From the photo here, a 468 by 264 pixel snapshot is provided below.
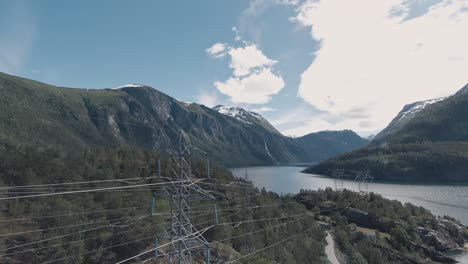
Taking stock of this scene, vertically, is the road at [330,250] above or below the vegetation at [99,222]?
below

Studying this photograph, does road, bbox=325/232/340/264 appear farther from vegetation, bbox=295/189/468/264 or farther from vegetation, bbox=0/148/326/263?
vegetation, bbox=0/148/326/263

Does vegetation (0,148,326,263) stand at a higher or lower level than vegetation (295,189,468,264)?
higher

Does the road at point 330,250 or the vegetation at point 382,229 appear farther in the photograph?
the vegetation at point 382,229

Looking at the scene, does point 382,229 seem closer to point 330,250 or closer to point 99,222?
point 330,250

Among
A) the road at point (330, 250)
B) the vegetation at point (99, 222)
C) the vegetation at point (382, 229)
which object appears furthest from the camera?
the vegetation at point (382, 229)

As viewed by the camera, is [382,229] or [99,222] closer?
[99,222]

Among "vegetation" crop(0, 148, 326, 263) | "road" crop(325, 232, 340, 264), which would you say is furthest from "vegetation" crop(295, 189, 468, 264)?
"vegetation" crop(0, 148, 326, 263)

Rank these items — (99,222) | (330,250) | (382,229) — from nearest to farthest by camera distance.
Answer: (99,222) → (330,250) → (382,229)

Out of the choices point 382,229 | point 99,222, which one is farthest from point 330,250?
point 99,222

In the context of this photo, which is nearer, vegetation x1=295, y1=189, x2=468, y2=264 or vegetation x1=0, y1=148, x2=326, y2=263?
vegetation x1=0, y1=148, x2=326, y2=263

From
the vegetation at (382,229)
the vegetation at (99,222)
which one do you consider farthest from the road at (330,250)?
the vegetation at (99,222)

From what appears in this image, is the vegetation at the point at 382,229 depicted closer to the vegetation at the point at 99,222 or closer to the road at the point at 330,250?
the road at the point at 330,250

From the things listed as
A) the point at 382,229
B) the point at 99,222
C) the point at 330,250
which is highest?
the point at 99,222

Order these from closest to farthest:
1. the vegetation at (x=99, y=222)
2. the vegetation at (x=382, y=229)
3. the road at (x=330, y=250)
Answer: the vegetation at (x=99, y=222), the road at (x=330, y=250), the vegetation at (x=382, y=229)
